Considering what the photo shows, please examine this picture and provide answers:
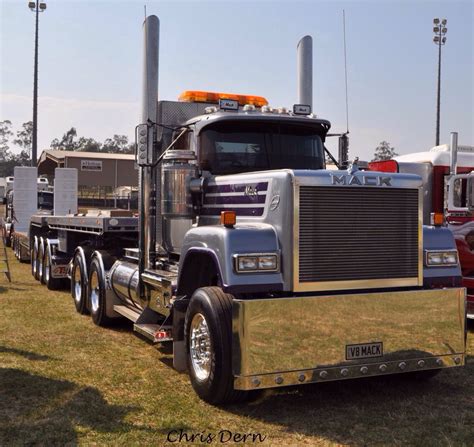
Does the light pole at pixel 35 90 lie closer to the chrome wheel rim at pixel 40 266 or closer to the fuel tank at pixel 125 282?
the chrome wheel rim at pixel 40 266

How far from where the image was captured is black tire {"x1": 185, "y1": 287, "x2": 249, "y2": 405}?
497 centimetres

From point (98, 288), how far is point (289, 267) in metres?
4.63

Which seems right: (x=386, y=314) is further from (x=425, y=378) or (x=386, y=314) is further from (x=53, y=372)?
(x=53, y=372)

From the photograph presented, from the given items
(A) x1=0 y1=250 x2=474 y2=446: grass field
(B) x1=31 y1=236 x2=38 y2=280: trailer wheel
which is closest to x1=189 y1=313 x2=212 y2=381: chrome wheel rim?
(A) x1=0 y1=250 x2=474 y2=446: grass field

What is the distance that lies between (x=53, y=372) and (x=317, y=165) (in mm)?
3474

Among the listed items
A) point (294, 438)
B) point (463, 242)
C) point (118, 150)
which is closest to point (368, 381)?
point (294, 438)

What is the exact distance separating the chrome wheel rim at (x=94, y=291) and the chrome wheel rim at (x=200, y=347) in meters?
3.77

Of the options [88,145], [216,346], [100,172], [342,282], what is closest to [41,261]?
[216,346]

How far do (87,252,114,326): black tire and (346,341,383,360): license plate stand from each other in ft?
14.8

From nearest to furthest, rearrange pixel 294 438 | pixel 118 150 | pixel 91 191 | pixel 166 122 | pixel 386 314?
1. pixel 294 438
2. pixel 386 314
3. pixel 166 122
4. pixel 91 191
5. pixel 118 150

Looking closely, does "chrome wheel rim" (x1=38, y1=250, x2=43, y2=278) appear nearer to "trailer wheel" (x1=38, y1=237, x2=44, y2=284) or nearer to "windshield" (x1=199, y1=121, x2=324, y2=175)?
"trailer wheel" (x1=38, y1=237, x2=44, y2=284)

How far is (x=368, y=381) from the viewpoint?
6.16m

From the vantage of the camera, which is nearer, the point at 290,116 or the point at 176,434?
the point at 176,434

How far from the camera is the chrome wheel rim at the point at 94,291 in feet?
29.8
